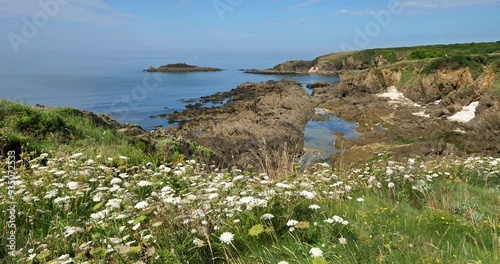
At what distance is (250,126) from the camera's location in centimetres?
3134

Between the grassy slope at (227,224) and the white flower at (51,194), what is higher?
the white flower at (51,194)

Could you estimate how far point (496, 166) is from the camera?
8.00 metres

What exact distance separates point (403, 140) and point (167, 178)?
2737cm

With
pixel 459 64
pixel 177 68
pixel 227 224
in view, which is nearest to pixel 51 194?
pixel 227 224

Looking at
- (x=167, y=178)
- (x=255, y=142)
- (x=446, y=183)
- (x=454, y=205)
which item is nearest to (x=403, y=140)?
(x=255, y=142)

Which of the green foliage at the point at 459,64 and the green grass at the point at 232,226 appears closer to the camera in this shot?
the green grass at the point at 232,226

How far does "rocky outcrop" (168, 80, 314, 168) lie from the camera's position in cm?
2394

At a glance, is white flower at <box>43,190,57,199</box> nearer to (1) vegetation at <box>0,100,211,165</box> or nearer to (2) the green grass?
(2) the green grass

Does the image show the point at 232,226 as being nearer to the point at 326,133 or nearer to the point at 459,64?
the point at 326,133

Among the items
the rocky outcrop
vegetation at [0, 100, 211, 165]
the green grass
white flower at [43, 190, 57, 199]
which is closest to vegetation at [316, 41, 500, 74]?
the rocky outcrop

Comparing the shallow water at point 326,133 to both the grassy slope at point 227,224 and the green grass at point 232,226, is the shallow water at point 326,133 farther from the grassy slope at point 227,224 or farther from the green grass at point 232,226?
the green grass at point 232,226

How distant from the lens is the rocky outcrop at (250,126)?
23.9 metres

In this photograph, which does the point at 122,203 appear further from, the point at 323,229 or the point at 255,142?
the point at 255,142

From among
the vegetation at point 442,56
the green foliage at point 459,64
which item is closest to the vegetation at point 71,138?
the green foliage at point 459,64
